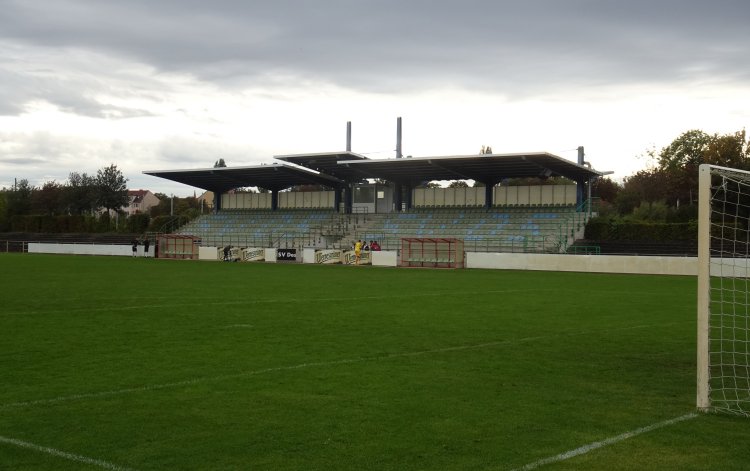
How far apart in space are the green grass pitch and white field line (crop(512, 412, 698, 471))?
29 mm

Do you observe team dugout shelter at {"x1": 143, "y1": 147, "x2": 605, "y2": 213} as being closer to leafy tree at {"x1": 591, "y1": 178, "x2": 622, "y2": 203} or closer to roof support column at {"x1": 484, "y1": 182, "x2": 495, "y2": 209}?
roof support column at {"x1": 484, "y1": 182, "x2": 495, "y2": 209}

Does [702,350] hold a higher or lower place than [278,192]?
lower

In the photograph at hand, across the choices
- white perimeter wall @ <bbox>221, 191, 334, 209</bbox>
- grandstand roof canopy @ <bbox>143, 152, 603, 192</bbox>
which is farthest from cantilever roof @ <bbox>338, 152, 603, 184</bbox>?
white perimeter wall @ <bbox>221, 191, 334, 209</bbox>

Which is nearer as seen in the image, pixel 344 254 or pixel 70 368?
pixel 70 368

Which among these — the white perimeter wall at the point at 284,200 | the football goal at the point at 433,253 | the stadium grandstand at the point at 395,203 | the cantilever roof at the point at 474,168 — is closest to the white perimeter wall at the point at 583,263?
the football goal at the point at 433,253

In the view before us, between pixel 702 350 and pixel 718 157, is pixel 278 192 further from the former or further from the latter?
pixel 702 350

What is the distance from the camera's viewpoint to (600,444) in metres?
6.79

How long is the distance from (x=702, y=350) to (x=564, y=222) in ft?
157

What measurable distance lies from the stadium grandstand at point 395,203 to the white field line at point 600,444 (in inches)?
1679

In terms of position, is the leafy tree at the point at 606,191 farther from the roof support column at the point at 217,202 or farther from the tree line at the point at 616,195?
the roof support column at the point at 217,202

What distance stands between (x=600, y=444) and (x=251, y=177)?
65710 millimetres

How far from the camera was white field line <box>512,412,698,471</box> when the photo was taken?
6.18 metres

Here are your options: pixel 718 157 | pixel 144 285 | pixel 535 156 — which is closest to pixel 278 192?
pixel 535 156

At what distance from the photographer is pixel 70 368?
1002 cm
